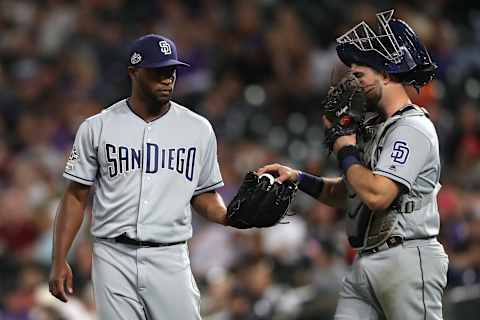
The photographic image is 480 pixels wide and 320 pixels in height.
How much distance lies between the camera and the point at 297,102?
9766mm

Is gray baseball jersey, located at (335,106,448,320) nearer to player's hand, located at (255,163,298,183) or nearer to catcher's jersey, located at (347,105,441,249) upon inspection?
catcher's jersey, located at (347,105,441,249)

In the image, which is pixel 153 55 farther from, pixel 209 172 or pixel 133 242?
pixel 133 242

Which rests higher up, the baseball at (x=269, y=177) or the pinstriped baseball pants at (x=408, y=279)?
the baseball at (x=269, y=177)

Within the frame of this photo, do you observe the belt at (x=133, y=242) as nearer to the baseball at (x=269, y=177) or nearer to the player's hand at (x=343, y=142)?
the baseball at (x=269, y=177)

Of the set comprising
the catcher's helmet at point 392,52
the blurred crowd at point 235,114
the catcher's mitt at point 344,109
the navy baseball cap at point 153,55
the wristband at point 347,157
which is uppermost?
the catcher's helmet at point 392,52

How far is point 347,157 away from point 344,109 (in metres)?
0.21

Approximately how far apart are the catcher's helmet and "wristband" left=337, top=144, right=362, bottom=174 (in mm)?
392

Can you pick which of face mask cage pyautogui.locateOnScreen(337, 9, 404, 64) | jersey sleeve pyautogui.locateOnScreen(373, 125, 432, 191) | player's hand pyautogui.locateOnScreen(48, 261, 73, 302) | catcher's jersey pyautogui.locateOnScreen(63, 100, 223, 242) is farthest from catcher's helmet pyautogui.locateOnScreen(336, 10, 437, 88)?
player's hand pyautogui.locateOnScreen(48, 261, 73, 302)

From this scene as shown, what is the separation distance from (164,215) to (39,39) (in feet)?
25.8

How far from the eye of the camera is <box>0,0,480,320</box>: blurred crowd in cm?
786

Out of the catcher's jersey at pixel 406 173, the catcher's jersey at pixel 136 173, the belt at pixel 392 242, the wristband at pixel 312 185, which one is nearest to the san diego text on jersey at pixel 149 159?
the catcher's jersey at pixel 136 173

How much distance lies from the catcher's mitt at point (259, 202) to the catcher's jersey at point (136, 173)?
22cm

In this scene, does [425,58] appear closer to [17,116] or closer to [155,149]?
[155,149]

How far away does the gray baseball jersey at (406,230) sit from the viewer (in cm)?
452
